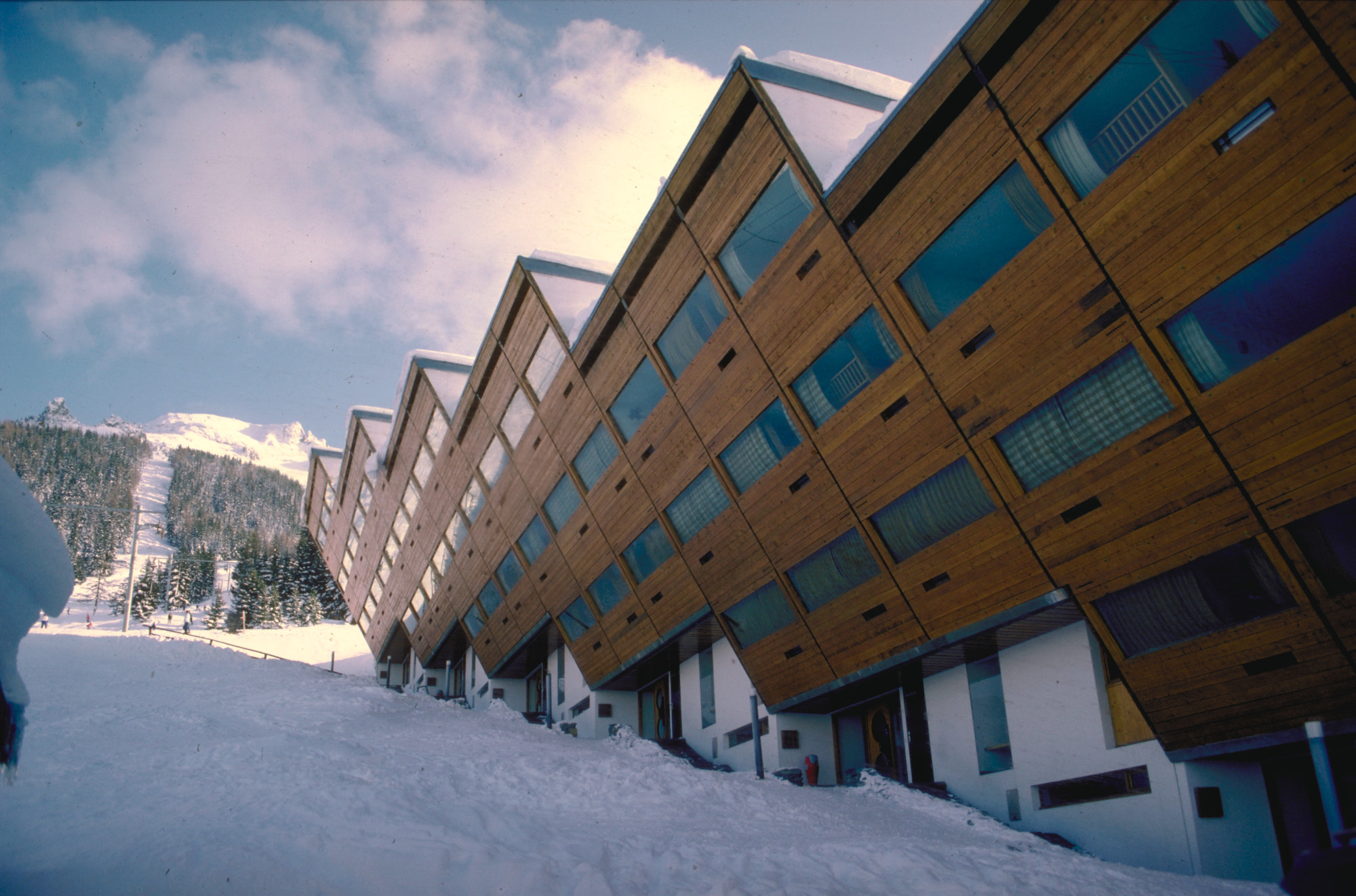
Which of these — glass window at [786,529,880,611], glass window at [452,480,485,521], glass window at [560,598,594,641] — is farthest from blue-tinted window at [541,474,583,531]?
glass window at [786,529,880,611]

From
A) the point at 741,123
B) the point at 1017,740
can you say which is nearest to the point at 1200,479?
the point at 1017,740

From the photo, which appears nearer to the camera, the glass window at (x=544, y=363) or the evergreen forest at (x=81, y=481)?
the glass window at (x=544, y=363)

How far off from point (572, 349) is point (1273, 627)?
16339 millimetres

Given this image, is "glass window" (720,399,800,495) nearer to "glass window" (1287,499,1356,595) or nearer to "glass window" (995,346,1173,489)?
"glass window" (995,346,1173,489)

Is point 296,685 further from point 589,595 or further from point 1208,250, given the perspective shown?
point 1208,250

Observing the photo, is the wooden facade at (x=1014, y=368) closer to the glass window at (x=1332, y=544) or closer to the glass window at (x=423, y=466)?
the glass window at (x=1332, y=544)

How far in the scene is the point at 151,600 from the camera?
87688mm

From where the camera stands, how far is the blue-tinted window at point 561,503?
2352 centimetres

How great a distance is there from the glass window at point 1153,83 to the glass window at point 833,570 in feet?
23.5

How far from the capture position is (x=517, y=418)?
25.6m

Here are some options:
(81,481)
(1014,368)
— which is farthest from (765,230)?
(81,481)

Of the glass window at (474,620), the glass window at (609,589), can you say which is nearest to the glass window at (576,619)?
the glass window at (609,589)

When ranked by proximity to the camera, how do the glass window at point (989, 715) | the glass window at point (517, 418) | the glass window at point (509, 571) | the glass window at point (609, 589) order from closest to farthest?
the glass window at point (989, 715) → the glass window at point (609, 589) → the glass window at point (517, 418) → the glass window at point (509, 571)

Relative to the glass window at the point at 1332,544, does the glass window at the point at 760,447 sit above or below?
above
